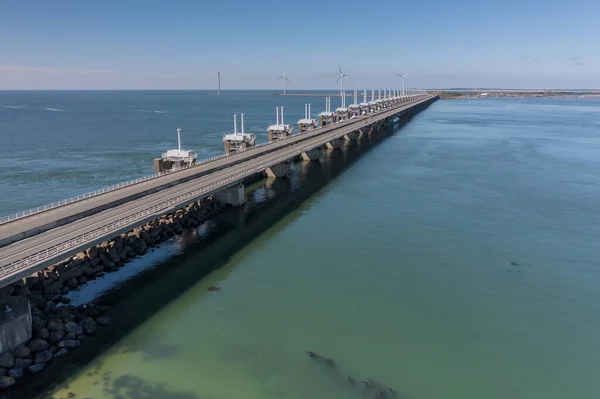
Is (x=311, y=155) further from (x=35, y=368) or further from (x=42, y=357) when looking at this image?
(x=35, y=368)

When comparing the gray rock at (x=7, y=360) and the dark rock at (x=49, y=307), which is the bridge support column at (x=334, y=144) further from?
the gray rock at (x=7, y=360)

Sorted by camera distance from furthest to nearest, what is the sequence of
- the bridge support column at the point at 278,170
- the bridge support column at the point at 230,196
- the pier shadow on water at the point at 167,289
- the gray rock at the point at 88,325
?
1. the bridge support column at the point at 278,170
2. the bridge support column at the point at 230,196
3. the gray rock at the point at 88,325
4. the pier shadow on water at the point at 167,289

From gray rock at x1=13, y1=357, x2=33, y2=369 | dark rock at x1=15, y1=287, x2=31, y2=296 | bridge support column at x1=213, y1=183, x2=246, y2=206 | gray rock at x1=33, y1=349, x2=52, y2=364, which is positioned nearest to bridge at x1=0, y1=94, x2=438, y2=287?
bridge support column at x1=213, y1=183, x2=246, y2=206

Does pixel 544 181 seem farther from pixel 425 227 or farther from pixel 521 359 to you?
pixel 521 359

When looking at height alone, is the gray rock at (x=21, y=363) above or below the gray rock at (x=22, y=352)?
below

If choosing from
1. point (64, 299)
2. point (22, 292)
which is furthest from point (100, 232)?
point (22, 292)

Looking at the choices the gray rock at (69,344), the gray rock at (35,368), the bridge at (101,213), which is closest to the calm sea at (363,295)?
the gray rock at (69,344)
